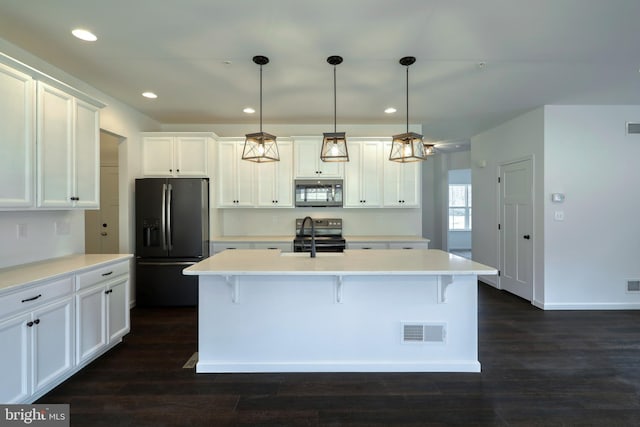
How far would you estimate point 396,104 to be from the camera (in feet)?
13.3

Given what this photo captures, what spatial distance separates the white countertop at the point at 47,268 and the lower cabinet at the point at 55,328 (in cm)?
5

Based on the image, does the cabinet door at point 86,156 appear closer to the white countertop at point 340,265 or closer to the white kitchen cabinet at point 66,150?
the white kitchen cabinet at point 66,150

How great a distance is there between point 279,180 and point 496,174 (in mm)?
3629

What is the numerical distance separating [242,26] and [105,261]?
232cm

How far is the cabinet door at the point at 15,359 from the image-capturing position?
1.87 meters

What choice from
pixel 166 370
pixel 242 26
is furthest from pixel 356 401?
pixel 242 26

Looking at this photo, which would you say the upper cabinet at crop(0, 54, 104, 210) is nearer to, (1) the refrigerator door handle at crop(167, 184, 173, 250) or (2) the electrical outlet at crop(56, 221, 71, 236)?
(2) the electrical outlet at crop(56, 221, 71, 236)

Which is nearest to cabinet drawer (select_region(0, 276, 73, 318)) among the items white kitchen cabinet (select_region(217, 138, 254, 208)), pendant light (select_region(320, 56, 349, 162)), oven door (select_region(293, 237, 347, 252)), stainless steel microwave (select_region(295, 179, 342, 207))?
pendant light (select_region(320, 56, 349, 162))

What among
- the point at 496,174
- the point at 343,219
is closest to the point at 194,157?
the point at 343,219

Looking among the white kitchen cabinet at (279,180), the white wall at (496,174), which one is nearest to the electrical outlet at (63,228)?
the white kitchen cabinet at (279,180)

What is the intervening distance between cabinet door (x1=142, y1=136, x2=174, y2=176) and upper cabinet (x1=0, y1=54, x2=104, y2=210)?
1.36m

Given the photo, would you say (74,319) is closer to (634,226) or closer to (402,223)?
(402,223)

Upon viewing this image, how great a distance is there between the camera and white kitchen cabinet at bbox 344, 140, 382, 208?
471 centimetres

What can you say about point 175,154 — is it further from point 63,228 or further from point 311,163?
point 311,163
